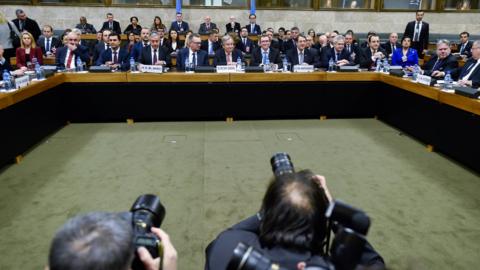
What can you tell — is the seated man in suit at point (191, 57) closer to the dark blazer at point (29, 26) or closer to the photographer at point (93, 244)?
the dark blazer at point (29, 26)

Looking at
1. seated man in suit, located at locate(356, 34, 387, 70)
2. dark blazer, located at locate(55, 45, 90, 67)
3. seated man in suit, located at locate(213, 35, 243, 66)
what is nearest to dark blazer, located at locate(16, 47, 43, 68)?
dark blazer, located at locate(55, 45, 90, 67)

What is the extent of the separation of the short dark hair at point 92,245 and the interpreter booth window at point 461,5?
11945 mm

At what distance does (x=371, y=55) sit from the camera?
6.04 metres

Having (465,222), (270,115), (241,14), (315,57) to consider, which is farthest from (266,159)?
(241,14)

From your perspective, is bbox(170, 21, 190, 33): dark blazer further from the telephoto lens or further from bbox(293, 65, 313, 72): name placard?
the telephoto lens

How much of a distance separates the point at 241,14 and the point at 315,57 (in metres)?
4.71

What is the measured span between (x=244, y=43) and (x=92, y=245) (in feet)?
25.7

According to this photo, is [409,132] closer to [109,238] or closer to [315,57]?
[315,57]

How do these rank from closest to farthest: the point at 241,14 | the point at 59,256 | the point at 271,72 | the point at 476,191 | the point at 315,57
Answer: the point at 59,256 → the point at 476,191 → the point at 271,72 → the point at 315,57 → the point at 241,14

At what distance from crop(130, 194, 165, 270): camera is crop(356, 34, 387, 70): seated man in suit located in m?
4.99

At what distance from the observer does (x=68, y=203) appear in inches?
110

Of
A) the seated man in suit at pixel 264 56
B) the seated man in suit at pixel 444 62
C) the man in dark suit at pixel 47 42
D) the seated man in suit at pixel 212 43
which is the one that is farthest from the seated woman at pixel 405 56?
the man in dark suit at pixel 47 42

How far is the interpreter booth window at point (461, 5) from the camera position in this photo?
10476 mm

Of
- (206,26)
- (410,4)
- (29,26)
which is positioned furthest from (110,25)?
(410,4)
